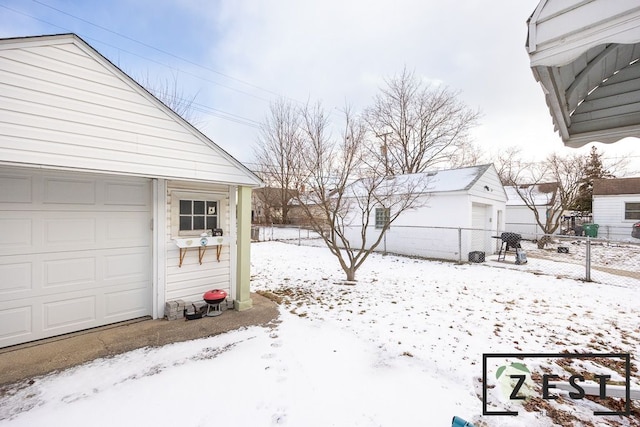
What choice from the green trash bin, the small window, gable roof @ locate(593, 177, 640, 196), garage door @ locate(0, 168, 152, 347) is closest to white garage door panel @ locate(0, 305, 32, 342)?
garage door @ locate(0, 168, 152, 347)

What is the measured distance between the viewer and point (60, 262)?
3.90 meters

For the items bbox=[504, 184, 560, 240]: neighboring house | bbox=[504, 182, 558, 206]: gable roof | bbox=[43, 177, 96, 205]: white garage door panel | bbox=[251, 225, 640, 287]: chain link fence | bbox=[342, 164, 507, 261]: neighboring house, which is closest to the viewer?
bbox=[43, 177, 96, 205]: white garage door panel

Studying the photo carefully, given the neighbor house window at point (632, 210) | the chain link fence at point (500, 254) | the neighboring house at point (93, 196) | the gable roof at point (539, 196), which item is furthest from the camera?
the gable roof at point (539, 196)

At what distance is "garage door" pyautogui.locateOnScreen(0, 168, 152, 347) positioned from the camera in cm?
358

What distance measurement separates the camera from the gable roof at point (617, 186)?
17.0 metres

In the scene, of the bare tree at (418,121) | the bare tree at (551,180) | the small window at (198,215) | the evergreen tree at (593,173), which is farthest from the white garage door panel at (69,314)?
the evergreen tree at (593,173)

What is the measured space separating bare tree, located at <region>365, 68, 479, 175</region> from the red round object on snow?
667 inches

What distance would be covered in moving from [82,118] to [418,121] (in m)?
20.4

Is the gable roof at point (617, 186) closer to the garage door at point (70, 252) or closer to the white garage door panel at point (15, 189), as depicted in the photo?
the garage door at point (70, 252)

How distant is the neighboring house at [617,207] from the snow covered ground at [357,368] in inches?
661

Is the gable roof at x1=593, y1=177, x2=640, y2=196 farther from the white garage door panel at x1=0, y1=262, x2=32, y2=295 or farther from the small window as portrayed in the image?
the white garage door panel at x1=0, y1=262, x2=32, y2=295

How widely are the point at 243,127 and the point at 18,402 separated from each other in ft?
55.5

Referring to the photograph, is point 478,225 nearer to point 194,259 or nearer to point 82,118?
point 194,259

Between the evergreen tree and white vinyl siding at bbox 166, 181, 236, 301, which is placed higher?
the evergreen tree
